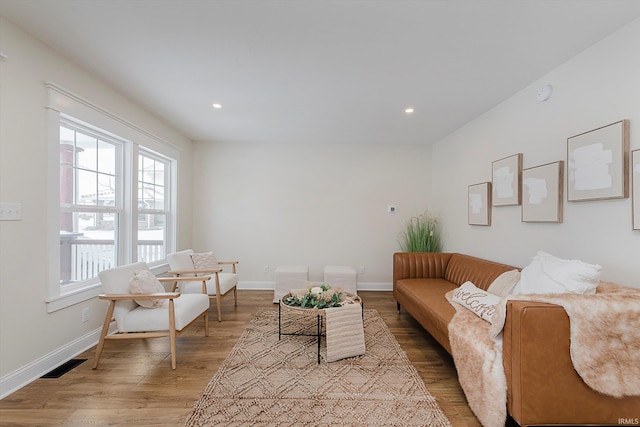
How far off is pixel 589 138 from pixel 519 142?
75cm

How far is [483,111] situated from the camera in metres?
3.26

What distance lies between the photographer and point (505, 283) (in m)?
2.33

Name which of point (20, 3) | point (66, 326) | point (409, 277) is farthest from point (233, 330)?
point (20, 3)

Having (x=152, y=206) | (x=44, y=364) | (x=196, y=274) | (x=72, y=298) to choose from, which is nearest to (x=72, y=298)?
(x=72, y=298)

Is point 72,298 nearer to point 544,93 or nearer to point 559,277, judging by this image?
point 559,277

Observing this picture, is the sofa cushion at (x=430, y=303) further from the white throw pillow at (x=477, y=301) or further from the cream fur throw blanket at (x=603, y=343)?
the cream fur throw blanket at (x=603, y=343)

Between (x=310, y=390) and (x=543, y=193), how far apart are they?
2587mm

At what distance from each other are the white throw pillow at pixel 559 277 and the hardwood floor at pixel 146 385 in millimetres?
946

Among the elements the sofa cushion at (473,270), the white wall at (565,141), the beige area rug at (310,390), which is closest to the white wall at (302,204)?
the sofa cushion at (473,270)

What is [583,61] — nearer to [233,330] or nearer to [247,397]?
[247,397]

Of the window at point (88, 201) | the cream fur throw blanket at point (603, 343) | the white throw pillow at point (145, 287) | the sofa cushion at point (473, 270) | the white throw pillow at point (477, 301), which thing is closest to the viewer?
the cream fur throw blanket at point (603, 343)

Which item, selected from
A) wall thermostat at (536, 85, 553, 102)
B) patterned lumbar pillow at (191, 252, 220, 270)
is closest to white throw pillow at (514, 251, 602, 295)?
wall thermostat at (536, 85, 553, 102)

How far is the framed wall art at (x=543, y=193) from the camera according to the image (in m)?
2.23

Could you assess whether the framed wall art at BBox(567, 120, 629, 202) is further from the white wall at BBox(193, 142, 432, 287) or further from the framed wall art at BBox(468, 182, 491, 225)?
the white wall at BBox(193, 142, 432, 287)
